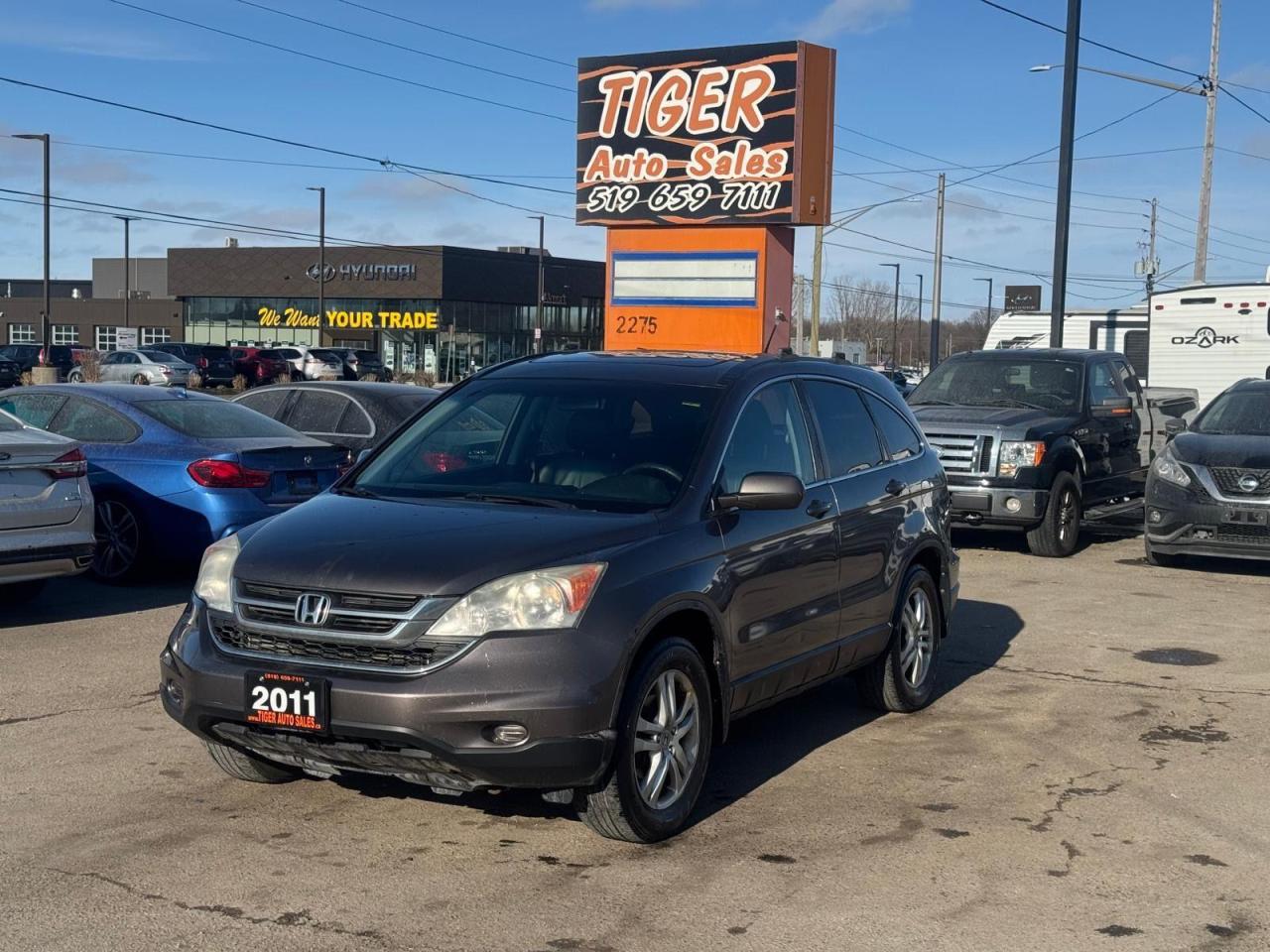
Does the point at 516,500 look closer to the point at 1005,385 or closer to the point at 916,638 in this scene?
the point at 916,638

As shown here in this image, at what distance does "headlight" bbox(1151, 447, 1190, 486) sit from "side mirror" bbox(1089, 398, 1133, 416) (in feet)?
5.25

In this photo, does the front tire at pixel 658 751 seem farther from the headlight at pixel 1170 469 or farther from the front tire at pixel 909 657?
the headlight at pixel 1170 469

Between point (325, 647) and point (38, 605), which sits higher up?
point (325, 647)

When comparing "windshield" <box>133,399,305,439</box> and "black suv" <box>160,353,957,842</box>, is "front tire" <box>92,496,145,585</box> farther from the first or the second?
"black suv" <box>160,353,957,842</box>

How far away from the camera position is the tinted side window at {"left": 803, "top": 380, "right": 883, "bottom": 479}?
6.85 m

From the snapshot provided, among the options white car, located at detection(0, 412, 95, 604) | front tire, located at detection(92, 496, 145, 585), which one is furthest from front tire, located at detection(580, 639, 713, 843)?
front tire, located at detection(92, 496, 145, 585)

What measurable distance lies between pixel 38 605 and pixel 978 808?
22.5 feet

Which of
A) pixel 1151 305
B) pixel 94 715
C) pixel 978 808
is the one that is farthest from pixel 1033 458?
pixel 1151 305

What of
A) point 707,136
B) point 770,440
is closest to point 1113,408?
point 707,136

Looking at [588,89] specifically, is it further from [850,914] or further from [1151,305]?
[850,914]

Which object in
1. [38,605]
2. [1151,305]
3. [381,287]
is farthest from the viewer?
[381,287]

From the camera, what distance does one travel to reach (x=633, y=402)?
246 inches

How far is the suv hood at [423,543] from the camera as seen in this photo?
197 inches

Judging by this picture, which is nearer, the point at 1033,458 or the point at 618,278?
the point at 1033,458
